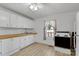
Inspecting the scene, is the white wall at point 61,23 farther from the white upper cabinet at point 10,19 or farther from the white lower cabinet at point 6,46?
the white lower cabinet at point 6,46

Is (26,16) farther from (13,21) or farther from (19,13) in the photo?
(13,21)

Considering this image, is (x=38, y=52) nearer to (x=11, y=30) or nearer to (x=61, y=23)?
(x=11, y=30)

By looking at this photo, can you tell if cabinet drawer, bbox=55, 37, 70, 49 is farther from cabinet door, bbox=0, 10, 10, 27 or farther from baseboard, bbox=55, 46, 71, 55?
cabinet door, bbox=0, 10, 10, 27

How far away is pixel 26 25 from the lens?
4.75 metres

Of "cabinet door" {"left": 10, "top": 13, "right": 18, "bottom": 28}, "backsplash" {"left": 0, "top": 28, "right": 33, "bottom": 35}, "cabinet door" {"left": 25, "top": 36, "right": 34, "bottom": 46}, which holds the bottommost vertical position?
"cabinet door" {"left": 25, "top": 36, "right": 34, "bottom": 46}

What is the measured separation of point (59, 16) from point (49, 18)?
1.56 ft

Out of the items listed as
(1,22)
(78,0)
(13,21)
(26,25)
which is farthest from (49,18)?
(78,0)

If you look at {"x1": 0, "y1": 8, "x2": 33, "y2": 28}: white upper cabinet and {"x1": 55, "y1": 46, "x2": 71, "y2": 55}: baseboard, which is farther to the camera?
{"x1": 55, "y1": 46, "x2": 71, "y2": 55}: baseboard

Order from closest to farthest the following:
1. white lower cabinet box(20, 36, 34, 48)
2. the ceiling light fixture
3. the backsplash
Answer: the ceiling light fixture
the backsplash
white lower cabinet box(20, 36, 34, 48)

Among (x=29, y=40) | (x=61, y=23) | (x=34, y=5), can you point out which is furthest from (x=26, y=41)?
(x=34, y=5)

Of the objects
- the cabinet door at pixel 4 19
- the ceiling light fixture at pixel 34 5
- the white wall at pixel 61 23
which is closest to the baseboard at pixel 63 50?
the white wall at pixel 61 23

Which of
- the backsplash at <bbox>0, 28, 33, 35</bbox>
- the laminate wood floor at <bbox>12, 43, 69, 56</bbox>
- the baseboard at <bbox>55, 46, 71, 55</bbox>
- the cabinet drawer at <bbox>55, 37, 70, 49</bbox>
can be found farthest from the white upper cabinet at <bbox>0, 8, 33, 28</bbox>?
the baseboard at <bbox>55, 46, 71, 55</bbox>

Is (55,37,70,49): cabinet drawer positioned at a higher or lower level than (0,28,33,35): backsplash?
lower

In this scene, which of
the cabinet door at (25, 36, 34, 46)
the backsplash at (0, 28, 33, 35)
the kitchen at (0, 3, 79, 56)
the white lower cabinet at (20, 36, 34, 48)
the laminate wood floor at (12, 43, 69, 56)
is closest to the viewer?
the laminate wood floor at (12, 43, 69, 56)
